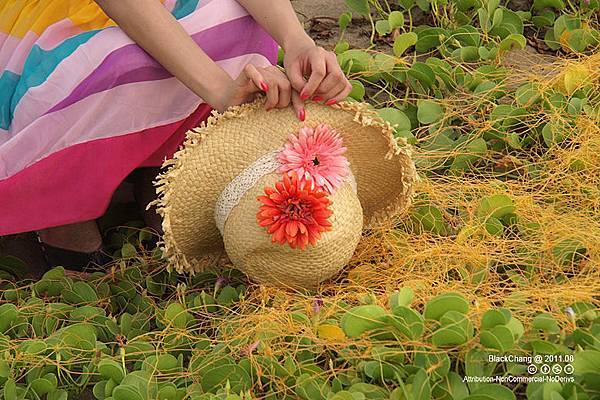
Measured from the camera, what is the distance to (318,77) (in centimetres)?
139

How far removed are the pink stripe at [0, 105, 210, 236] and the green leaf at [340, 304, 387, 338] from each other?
0.50 metres

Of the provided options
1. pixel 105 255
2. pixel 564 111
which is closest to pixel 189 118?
pixel 105 255

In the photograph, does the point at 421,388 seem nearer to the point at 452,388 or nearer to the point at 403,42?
the point at 452,388

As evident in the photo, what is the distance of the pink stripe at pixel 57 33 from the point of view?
5.23ft

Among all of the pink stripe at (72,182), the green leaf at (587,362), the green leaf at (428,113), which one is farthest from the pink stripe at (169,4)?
the green leaf at (587,362)

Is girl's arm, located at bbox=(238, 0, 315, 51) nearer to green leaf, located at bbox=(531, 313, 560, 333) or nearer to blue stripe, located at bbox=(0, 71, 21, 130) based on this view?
blue stripe, located at bbox=(0, 71, 21, 130)

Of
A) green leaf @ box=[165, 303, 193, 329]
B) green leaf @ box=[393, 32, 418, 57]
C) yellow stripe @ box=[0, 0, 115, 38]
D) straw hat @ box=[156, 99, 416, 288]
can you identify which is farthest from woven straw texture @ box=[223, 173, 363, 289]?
green leaf @ box=[393, 32, 418, 57]

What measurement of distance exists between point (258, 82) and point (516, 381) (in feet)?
1.81

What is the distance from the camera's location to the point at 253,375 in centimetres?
128

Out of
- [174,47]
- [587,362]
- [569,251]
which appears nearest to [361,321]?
[587,362]

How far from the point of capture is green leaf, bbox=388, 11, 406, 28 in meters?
2.18

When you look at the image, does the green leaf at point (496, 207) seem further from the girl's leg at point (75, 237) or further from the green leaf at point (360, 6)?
the green leaf at point (360, 6)

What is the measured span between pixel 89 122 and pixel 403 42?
80 cm

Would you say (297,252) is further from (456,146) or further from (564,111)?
(564,111)
